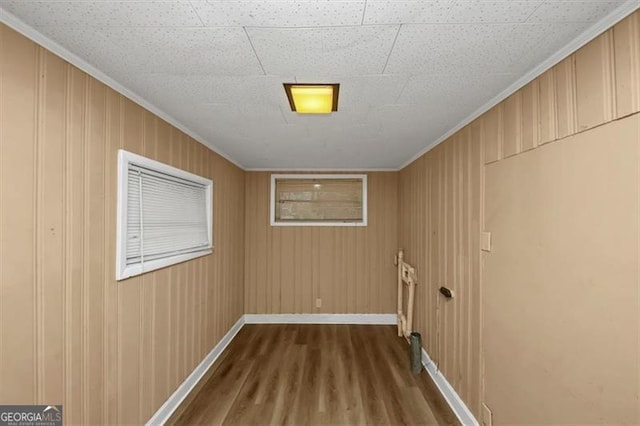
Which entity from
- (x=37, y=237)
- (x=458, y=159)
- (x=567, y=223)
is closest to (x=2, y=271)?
(x=37, y=237)

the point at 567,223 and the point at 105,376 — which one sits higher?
the point at 567,223

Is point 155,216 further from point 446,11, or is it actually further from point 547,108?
point 547,108

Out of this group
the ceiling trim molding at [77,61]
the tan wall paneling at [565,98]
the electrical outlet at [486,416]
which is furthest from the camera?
the electrical outlet at [486,416]

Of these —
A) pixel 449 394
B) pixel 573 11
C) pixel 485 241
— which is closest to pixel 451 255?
pixel 485 241

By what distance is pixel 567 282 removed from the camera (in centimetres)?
118

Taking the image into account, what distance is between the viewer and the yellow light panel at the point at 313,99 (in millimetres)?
1562

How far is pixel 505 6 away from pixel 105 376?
261cm

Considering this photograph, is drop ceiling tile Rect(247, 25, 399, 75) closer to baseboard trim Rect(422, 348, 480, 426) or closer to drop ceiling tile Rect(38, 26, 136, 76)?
drop ceiling tile Rect(38, 26, 136, 76)

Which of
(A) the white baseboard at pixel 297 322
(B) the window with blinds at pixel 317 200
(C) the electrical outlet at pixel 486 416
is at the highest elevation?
(B) the window with blinds at pixel 317 200

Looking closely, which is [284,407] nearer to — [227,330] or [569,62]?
[227,330]

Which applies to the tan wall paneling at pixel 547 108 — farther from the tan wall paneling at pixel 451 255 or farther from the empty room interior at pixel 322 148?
the tan wall paneling at pixel 451 255

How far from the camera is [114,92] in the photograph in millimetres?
1545

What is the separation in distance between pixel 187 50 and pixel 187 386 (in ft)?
8.58

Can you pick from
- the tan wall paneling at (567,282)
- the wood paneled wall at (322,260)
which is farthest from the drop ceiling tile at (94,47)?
the wood paneled wall at (322,260)
